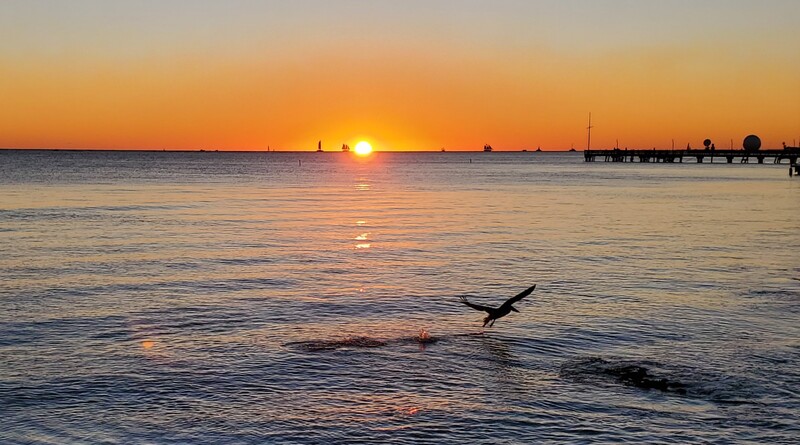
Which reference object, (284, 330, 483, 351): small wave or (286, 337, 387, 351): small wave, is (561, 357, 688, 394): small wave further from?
(286, 337, 387, 351): small wave

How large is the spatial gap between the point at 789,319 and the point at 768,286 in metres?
4.37

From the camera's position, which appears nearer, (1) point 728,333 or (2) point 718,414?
(2) point 718,414

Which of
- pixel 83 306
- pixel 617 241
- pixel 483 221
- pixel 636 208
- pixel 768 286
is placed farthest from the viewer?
pixel 636 208

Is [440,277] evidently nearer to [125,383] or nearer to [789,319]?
[789,319]

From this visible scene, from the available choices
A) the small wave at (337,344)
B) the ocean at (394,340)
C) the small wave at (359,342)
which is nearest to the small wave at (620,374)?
the ocean at (394,340)

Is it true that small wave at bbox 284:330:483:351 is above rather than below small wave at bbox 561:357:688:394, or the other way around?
above

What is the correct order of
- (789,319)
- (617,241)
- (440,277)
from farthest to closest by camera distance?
(617,241) → (440,277) → (789,319)

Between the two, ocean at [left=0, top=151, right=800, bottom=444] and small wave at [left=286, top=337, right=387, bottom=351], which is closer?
ocean at [left=0, top=151, right=800, bottom=444]

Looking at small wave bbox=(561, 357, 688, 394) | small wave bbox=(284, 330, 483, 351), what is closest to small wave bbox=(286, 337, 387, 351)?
small wave bbox=(284, 330, 483, 351)

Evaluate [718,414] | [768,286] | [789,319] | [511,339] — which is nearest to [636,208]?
[768,286]

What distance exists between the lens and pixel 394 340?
594 inches

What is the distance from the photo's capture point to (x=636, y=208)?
167 feet

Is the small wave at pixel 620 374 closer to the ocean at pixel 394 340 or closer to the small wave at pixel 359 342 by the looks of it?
the ocean at pixel 394 340

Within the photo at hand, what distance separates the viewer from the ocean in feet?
35.3
